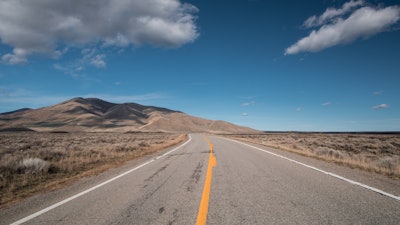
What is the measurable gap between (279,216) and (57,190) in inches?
238

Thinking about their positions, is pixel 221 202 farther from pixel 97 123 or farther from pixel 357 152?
pixel 97 123

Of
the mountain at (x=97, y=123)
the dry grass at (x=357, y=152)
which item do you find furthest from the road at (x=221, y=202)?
the mountain at (x=97, y=123)

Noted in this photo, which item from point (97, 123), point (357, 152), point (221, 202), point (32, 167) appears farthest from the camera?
point (97, 123)

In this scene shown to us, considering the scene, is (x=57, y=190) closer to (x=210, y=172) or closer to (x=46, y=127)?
(x=210, y=172)

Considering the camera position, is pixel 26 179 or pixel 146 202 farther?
pixel 26 179

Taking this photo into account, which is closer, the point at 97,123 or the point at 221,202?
the point at 221,202

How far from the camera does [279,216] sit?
466 centimetres

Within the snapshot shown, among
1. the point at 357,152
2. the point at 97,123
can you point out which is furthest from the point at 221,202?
the point at 97,123

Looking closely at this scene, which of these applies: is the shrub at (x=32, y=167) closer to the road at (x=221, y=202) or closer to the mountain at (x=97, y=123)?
the road at (x=221, y=202)

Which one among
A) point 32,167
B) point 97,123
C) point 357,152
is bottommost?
point 32,167

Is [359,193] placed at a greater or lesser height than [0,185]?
greater

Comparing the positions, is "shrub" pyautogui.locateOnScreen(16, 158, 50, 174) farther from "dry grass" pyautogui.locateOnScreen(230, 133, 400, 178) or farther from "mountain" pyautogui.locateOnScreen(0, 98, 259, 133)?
"mountain" pyautogui.locateOnScreen(0, 98, 259, 133)

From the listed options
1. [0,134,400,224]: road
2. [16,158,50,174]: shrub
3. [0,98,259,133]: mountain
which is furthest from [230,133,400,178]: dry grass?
[0,98,259,133]: mountain

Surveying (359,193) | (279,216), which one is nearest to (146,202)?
(279,216)
